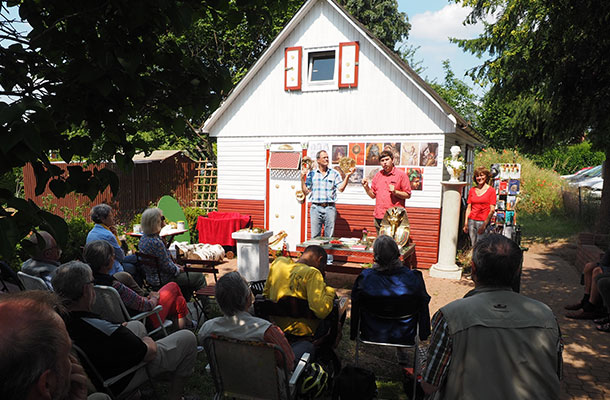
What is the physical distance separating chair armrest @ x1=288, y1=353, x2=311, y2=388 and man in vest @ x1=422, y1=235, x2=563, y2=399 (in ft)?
3.13

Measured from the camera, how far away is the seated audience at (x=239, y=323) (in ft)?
8.78

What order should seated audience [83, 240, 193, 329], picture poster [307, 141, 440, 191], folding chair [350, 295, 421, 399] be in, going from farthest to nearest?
picture poster [307, 141, 440, 191], seated audience [83, 240, 193, 329], folding chair [350, 295, 421, 399]

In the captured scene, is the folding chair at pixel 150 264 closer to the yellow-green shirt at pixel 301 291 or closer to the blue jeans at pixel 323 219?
the yellow-green shirt at pixel 301 291

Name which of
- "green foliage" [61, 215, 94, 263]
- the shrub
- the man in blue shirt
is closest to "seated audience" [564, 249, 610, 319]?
the man in blue shirt

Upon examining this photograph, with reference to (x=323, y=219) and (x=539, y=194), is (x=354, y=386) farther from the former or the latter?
(x=539, y=194)

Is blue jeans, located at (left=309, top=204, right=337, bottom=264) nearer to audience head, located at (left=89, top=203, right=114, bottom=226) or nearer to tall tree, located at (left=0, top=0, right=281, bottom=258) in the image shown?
audience head, located at (left=89, top=203, right=114, bottom=226)

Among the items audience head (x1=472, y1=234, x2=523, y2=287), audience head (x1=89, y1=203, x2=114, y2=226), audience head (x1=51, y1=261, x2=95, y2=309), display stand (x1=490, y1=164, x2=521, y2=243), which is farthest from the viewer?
display stand (x1=490, y1=164, x2=521, y2=243)

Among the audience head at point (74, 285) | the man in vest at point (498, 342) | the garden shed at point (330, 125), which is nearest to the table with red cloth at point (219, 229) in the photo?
the garden shed at point (330, 125)

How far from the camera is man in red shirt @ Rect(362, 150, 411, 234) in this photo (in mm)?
7145

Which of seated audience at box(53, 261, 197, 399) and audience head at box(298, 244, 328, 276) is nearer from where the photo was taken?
seated audience at box(53, 261, 197, 399)

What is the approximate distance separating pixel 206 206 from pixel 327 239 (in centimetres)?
637

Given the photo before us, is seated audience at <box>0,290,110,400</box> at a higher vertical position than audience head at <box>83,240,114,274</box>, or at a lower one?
higher

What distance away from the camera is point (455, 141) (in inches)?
379

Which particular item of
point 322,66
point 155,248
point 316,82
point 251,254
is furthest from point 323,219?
point 322,66
